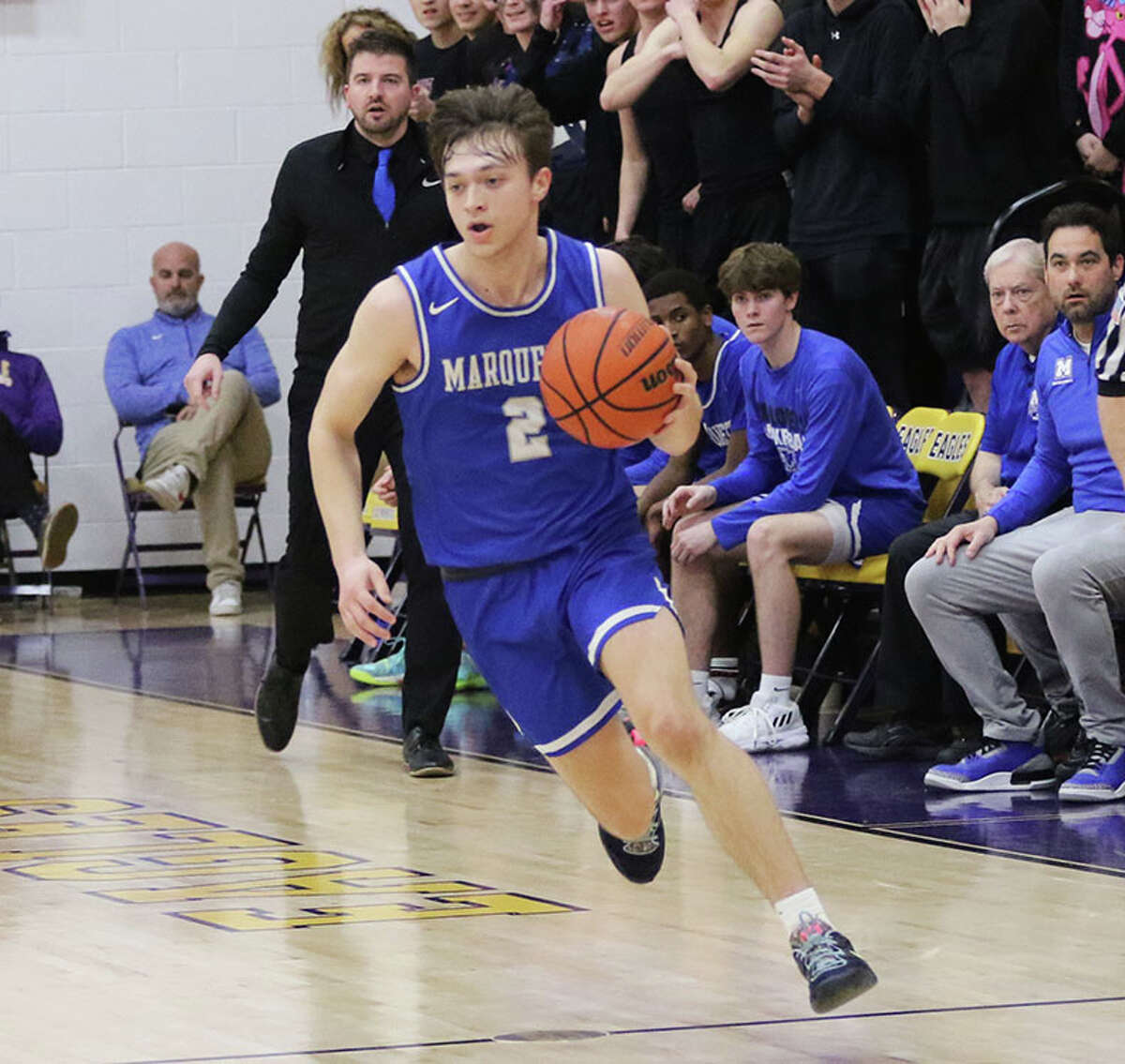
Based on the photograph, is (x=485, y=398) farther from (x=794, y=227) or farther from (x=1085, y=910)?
(x=794, y=227)

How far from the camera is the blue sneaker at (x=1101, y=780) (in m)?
5.32

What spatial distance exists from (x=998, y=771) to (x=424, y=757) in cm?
152

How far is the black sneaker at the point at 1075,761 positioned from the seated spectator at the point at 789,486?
0.93 m

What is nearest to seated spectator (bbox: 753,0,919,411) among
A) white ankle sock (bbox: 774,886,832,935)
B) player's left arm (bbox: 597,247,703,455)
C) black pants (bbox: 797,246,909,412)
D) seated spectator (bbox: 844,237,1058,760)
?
black pants (bbox: 797,246,909,412)

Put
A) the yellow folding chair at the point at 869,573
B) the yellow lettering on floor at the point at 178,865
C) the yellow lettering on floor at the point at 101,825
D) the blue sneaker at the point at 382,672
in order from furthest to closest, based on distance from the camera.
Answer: the blue sneaker at the point at 382,672, the yellow folding chair at the point at 869,573, the yellow lettering on floor at the point at 101,825, the yellow lettering on floor at the point at 178,865

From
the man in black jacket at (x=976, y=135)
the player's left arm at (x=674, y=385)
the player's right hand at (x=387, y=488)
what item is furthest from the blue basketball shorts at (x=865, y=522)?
the player's left arm at (x=674, y=385)

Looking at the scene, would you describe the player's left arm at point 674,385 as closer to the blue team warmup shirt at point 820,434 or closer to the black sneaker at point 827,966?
the black sneaker at point 827,966

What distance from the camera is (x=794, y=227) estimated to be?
711cm

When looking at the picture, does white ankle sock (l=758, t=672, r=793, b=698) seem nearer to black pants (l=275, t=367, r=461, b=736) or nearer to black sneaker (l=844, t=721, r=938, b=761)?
black sneaker (l=844, t=721, r=938, b=761)

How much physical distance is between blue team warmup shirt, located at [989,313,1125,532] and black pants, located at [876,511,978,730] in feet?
0.90

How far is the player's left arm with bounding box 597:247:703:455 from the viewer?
376cm

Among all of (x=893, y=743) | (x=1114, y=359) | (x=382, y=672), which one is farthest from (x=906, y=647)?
(x=382, y=672)

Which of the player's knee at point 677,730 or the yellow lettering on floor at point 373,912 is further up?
the player's knee at point 677,730

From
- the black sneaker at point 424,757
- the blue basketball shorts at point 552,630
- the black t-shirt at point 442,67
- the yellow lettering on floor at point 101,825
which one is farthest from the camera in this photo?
the black t-shirt at point 442,67
